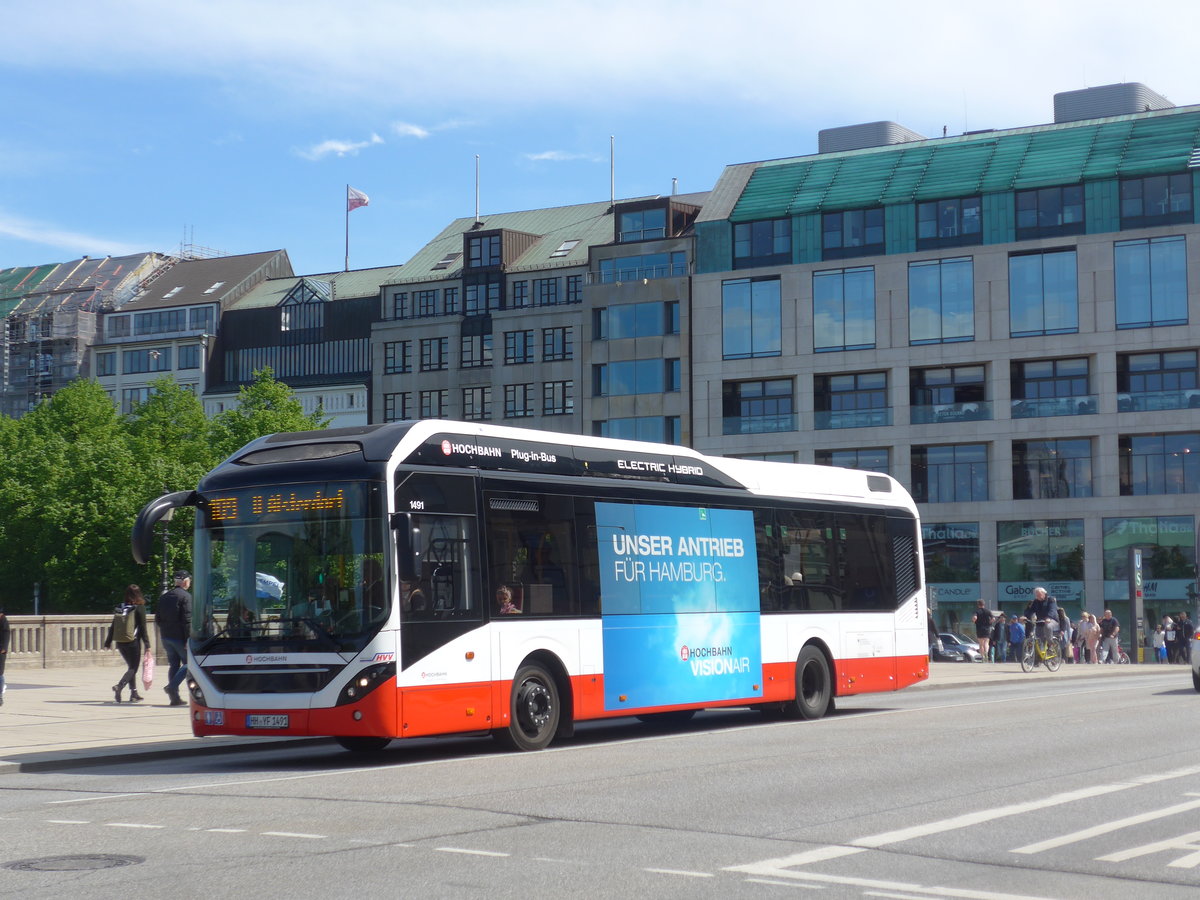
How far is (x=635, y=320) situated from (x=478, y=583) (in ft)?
213

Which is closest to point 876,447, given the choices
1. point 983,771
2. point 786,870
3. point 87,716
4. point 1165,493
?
point 1165,493

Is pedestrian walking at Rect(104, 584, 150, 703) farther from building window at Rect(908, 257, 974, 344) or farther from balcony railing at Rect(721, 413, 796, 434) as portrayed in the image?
balcony railing at Rect(721, 413, 796, 434)

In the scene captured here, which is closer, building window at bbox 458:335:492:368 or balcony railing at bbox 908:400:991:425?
balcony railing at bbox 908:400:991:425

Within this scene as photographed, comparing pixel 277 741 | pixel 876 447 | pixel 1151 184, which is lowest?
pixel 277 741

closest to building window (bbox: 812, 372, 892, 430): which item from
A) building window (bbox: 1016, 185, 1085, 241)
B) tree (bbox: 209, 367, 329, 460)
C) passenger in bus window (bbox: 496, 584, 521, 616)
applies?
building window (bbox: 1016, 185, 1085, 241)

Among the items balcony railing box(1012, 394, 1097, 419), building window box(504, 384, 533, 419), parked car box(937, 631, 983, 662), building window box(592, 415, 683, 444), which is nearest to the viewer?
parked car box(937, 631, 983, 662)

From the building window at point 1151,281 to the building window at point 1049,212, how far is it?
7.20 feet

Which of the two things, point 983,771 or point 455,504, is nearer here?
point 983,771

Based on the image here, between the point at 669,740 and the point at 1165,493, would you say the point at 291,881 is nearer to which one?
the point at 669,740

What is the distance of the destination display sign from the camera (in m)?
15.6

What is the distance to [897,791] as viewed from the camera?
12.2m

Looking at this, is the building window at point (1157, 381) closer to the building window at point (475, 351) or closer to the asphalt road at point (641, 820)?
the building window at point (475, 351)

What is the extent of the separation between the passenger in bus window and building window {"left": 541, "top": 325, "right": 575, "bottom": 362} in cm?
6995

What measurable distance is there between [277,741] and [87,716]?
3.43 m
